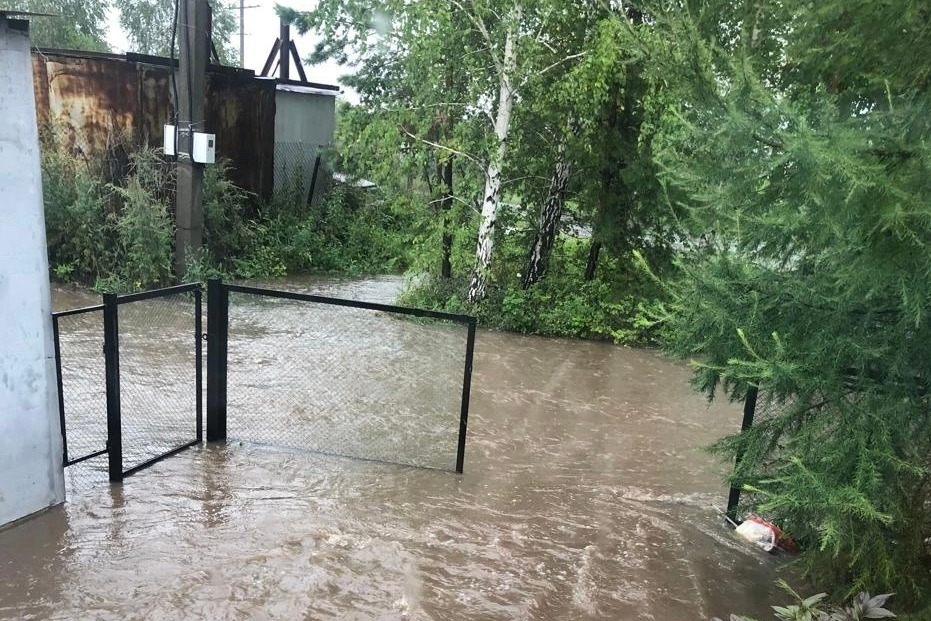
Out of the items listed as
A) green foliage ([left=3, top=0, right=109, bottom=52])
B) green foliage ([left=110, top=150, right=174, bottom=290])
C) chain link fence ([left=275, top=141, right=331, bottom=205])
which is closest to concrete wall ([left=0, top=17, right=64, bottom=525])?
green foliage ([left=110, top=150, right=174, bottom=290])

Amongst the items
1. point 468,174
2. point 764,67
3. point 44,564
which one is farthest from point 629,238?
point 44,564

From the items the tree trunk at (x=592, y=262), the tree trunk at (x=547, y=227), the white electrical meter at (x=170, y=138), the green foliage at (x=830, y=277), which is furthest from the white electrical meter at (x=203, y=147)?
the green foliage at (x=830, y=277)

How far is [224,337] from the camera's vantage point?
19.5 feet

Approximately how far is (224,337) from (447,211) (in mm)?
6173

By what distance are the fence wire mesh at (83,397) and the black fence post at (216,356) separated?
2.73 feet

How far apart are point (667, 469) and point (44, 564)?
5.08 m

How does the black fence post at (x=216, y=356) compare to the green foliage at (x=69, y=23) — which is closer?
the black fence post at (x=216, y=356)

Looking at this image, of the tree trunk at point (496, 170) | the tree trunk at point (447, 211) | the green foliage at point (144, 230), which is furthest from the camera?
the tree trunk at point (447, 211)

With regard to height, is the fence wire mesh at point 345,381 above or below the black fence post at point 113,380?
below

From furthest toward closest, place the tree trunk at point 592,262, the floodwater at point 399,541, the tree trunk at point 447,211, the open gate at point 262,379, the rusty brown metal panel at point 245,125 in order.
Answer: the rusty brown metal panel at point 245,125 → the tree trunk at point 592,262 → the tree trunk at point 447,211 → the open gate at point 262,379 → the floodwater at point 399,541

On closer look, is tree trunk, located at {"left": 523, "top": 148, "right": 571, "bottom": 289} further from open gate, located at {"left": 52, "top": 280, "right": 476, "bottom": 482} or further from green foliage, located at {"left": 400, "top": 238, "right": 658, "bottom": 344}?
open gate, located at {"left": 52, "top": 280, "right": 476, "bottom": 482}

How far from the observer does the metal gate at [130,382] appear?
502 centimetres

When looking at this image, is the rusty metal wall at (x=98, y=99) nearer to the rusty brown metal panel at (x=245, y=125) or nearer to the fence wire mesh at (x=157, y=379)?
the rusty brown metal panel at (x=245, y=125)

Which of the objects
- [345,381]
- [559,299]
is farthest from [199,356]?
[559,299]
